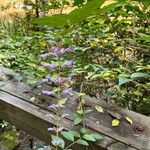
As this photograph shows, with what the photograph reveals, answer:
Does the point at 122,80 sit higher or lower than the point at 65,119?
higher

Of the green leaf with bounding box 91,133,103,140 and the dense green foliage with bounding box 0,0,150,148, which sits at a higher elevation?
the dense green foliage with bounding box 0,0,150,148

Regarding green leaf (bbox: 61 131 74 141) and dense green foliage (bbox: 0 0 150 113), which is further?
dense green foliage (bbox: 0 0 150 113)

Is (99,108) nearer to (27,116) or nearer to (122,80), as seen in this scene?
(122,80)

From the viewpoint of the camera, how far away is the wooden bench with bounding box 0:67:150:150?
1.03 metres

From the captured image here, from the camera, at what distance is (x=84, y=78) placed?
1.44m

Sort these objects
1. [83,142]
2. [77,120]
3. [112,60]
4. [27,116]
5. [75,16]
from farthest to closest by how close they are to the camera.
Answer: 1. [112,60]
2. [27,116]
3. [77,120]
4. [83,142]
5. [75,16]

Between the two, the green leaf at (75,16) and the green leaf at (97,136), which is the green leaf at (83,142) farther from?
the green leaf at (75,16)

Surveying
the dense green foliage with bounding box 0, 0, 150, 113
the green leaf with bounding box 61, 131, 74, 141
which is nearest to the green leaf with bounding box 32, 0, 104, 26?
the green leaf with bounding box 61, 131, 74, 141

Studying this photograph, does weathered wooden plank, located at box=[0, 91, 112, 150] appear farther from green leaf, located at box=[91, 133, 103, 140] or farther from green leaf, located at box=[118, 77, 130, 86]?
green leaf, located at box=[118, 77, 130, 86]

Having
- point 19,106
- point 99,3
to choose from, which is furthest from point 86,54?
point 99,3

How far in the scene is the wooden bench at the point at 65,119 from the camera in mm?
1027

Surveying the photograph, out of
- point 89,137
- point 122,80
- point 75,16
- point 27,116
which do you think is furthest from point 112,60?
point 75,16

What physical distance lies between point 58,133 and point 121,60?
547 mm

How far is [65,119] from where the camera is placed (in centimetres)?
116
